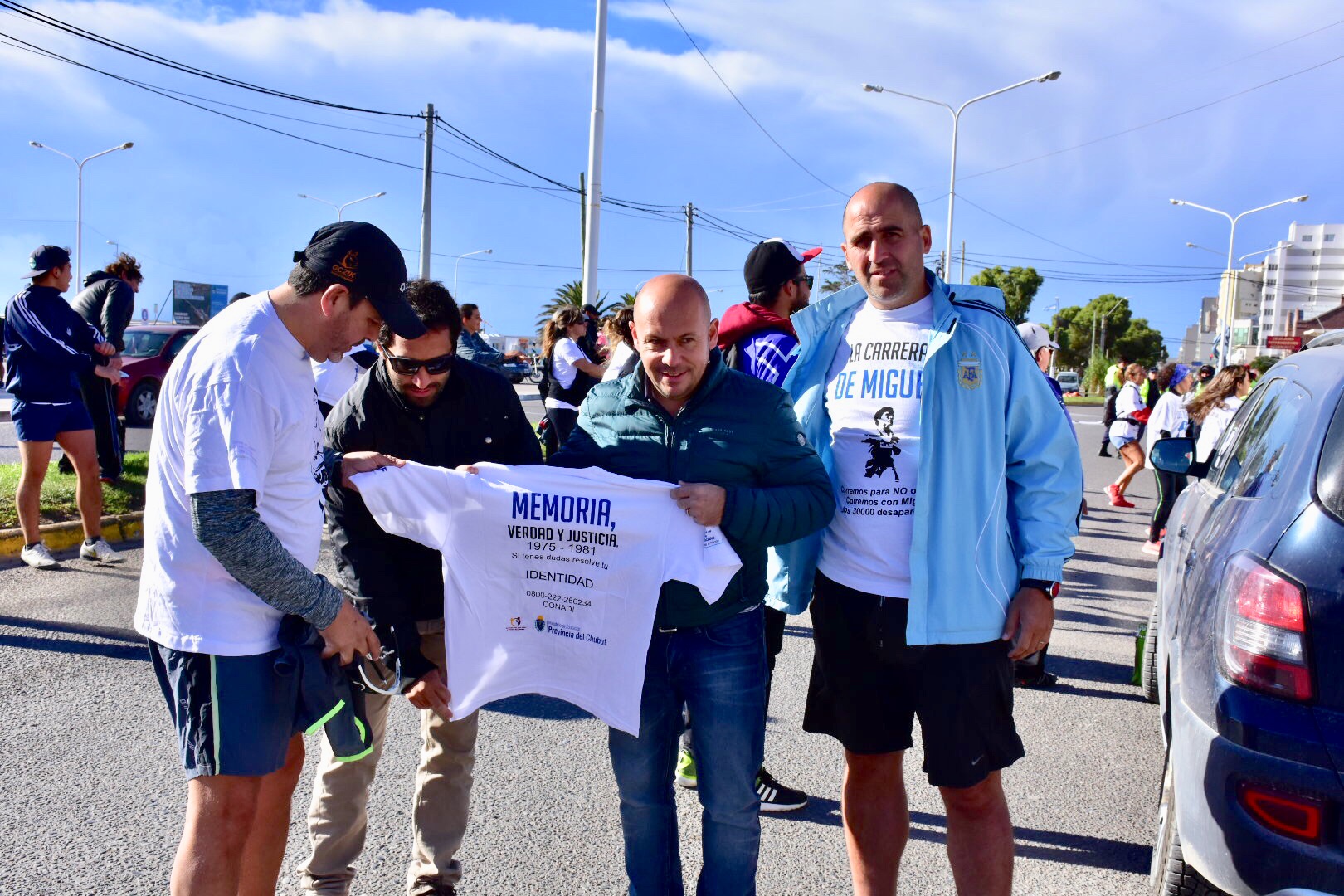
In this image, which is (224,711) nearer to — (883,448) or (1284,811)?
(883,448)

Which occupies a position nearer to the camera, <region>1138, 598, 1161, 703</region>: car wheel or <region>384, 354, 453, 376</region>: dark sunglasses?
<region>384, 354, 453, 376</region>: dark sunglasses

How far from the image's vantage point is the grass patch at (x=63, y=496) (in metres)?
7.41

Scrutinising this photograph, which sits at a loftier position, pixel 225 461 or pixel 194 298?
pixel 194 298

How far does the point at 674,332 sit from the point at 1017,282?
61586 mm

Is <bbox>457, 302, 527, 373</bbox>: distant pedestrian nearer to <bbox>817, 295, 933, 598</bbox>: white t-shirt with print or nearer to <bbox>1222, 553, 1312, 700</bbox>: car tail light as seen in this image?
<bbox>817, 295, 933, 598</bbox>: white t-shirt with print

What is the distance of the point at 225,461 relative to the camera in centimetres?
198

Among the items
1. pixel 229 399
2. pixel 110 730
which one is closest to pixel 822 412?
pixel 229 399

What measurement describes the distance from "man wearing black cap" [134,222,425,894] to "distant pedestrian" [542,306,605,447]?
5931mm

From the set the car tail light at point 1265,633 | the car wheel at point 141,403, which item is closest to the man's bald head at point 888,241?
the car tail light at point 1265,633

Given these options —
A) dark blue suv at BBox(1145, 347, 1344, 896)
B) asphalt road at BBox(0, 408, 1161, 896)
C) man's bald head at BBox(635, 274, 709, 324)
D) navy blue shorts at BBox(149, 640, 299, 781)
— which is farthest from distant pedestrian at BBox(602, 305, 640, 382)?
dark blue suv at BBox(1145, 347, 1344, 896)

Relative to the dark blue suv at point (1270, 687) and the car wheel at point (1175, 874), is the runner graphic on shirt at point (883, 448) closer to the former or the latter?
the dark blue suv at point (1270, 687)

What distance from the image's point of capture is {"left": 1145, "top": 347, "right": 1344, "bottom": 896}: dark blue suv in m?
2.03

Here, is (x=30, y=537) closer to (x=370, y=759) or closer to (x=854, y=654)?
(x=370, y=759)

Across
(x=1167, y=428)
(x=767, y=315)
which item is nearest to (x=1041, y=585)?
(x=767, y=315)
